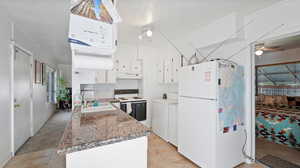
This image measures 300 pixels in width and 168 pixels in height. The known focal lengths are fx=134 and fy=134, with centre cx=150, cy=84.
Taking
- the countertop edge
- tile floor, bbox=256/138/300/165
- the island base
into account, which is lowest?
tile floor, bbox=256/138/300/165

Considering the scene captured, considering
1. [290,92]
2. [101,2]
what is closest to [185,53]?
[101,2]

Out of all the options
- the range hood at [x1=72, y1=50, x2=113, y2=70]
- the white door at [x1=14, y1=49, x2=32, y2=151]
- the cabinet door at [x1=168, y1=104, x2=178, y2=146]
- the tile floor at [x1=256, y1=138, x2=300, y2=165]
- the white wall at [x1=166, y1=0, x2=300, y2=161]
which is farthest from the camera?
the cabinet door at [x1=168, y1=104, x2=178, y2=146]

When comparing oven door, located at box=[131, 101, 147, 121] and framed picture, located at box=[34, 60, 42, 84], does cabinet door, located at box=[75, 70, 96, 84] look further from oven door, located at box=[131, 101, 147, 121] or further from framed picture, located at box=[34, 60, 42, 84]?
framed picture, located at box=[34, 60, 42, 84]

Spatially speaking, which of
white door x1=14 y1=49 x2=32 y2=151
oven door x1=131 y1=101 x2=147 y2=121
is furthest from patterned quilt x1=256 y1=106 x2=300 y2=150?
white door x1=14 y1=49 x2=32 y2=151

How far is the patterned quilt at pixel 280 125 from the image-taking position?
2.56 meters

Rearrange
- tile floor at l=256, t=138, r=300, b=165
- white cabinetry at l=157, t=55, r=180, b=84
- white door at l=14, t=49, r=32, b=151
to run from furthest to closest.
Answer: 1. white cabinetry at l=157, t=55, r=180, b=84
2. white door at l=14, t=49, r=32, b=151
3. tile floor at l=256, t=138, r=300, b=165

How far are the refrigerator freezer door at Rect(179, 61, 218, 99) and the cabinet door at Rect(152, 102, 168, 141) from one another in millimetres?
916

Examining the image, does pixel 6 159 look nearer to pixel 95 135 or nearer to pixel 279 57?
pixel 95 135

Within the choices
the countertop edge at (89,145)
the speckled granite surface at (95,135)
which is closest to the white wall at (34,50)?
the speckled granite surface at (95,135)

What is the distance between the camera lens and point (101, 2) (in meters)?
1.27

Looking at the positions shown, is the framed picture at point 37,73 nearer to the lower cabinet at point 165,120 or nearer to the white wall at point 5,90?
the white wall at point 5,90

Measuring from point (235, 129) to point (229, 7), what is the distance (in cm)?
186

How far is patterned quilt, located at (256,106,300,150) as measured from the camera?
256 cm

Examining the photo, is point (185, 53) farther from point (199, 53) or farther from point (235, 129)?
point (235, 129)
